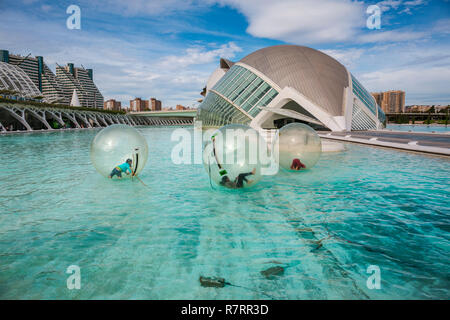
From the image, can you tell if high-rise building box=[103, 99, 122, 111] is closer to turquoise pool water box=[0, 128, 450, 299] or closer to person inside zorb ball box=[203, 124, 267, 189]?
turquoise pool water box=[0, 128, 450, 299]

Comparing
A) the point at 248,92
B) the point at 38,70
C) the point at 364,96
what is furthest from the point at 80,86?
the point at 364,96

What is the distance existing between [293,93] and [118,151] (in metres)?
25.9

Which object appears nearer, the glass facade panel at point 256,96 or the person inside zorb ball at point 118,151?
the person inside zorb ball at point 118,151

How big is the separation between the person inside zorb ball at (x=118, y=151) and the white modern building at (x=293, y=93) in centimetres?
2277

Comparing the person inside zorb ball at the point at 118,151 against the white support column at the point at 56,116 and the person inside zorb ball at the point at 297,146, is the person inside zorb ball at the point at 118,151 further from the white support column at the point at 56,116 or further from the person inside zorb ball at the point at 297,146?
the white support column at the point at 56,116

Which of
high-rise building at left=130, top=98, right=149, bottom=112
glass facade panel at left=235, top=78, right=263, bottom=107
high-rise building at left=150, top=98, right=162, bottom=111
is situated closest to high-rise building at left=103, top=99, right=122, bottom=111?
high-rise building at left=130, top=98, right=149, bottom=112

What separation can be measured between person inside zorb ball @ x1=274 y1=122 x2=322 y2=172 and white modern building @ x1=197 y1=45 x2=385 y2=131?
19884 mm

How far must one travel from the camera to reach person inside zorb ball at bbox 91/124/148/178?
24.4 feet

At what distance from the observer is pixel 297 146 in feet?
29.3

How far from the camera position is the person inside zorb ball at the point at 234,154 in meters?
6.03

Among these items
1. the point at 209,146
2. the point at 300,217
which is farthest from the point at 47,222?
the point at 300,217

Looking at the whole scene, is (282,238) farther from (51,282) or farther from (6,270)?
(6,270)

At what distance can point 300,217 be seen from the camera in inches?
208

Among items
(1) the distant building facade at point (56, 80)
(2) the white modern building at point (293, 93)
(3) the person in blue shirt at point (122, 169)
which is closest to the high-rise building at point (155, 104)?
(1) the distant building facade at point (56, 80)
